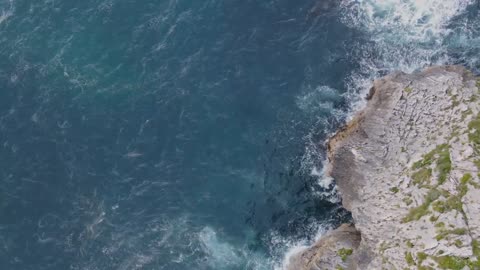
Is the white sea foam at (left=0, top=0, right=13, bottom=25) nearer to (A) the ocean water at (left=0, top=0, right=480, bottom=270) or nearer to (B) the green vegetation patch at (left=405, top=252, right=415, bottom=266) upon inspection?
(A) the ocean water at (left=0, top=0, right=480, bottom=270)

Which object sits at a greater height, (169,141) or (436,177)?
(436,177)

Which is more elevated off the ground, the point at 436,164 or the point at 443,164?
the point at 443,164

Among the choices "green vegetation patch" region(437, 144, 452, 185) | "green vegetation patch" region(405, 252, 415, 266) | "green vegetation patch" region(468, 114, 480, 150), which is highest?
"green vegetation patch" region(468, 114, 480, 150)

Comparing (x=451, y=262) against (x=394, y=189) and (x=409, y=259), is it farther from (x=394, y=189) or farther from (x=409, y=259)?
(x=394, y=189)

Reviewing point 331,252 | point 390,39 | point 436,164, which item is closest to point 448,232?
point 436,164

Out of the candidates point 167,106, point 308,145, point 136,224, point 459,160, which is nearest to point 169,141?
point 167,106

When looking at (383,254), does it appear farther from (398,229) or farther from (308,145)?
(308,145)

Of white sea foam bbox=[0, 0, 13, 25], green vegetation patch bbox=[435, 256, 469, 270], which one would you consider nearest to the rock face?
green vegetation patch bbox=[435, 256, 469, 270]
